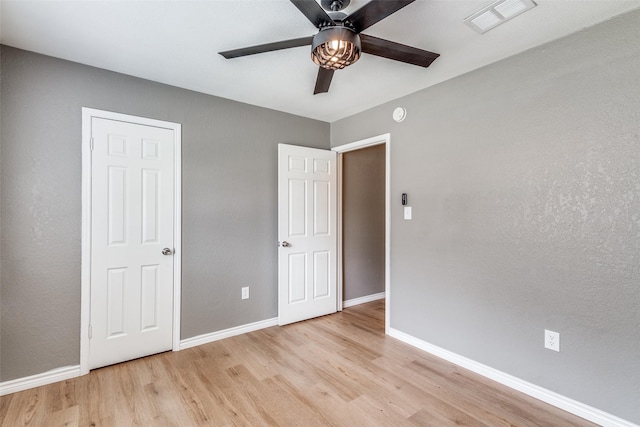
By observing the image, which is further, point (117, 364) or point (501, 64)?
point (117, 364)

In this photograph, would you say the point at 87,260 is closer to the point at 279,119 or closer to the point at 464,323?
the point at 279,119

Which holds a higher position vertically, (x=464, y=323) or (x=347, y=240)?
(x=347, y=240)

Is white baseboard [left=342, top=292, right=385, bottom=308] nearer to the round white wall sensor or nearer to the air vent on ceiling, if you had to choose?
the round white wall sensor

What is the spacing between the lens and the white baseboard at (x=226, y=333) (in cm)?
280

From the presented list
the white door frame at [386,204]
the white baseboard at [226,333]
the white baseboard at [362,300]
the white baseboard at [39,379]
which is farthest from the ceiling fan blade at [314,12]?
the white baseboard at [362,300]

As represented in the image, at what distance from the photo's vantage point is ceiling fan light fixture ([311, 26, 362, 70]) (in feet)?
4.80

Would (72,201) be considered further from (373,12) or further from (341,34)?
(373,12)

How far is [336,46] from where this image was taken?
149 cm

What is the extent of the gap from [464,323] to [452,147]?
1.50 m

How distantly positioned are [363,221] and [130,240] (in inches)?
110

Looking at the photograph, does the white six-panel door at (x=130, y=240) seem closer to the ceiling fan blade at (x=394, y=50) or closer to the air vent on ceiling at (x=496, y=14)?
the ceiling fan blade at (x=394, y=50)

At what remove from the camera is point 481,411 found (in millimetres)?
1907

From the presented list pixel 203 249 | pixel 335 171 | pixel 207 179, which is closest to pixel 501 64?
pixel 335 171

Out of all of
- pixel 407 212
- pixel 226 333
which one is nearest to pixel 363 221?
pixel 407 212
